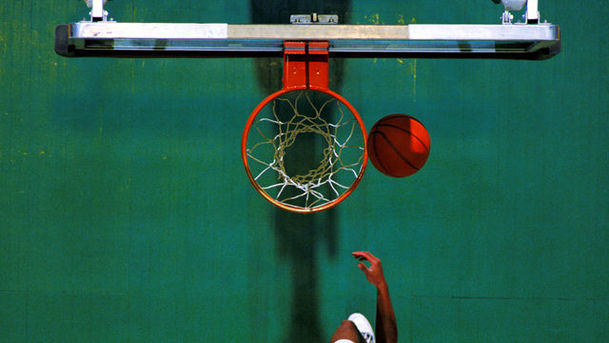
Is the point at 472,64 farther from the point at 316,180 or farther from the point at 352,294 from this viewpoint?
the point at 352,294

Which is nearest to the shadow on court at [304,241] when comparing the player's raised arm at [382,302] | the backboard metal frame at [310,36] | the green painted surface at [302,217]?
the green painted surface at [302,217]

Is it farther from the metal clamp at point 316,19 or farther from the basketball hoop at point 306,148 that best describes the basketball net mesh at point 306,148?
the metal clamp at point 316,19

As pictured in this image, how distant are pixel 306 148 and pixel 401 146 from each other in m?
0.87

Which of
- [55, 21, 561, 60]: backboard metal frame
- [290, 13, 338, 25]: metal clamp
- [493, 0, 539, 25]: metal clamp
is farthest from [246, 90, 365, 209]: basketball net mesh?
[493, 0, 539, 25]: metal clamp

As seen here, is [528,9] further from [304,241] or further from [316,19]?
[304,241]

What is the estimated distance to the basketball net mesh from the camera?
127 inches

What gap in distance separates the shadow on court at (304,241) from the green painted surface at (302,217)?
0.01 m

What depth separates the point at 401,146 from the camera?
8.38ft

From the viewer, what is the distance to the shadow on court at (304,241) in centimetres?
325

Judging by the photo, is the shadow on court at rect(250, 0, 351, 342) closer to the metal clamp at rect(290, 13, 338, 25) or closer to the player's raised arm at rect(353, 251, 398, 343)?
the player's raised arm at rect(353, 251, 398, 343)

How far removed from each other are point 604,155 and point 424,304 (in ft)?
5.42

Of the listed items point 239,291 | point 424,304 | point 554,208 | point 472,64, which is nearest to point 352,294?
point 424,304

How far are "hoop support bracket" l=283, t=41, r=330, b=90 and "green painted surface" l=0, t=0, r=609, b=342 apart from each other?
69cm

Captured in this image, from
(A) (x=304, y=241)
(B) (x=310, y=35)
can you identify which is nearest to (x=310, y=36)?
(B) (x=310, y=35)
